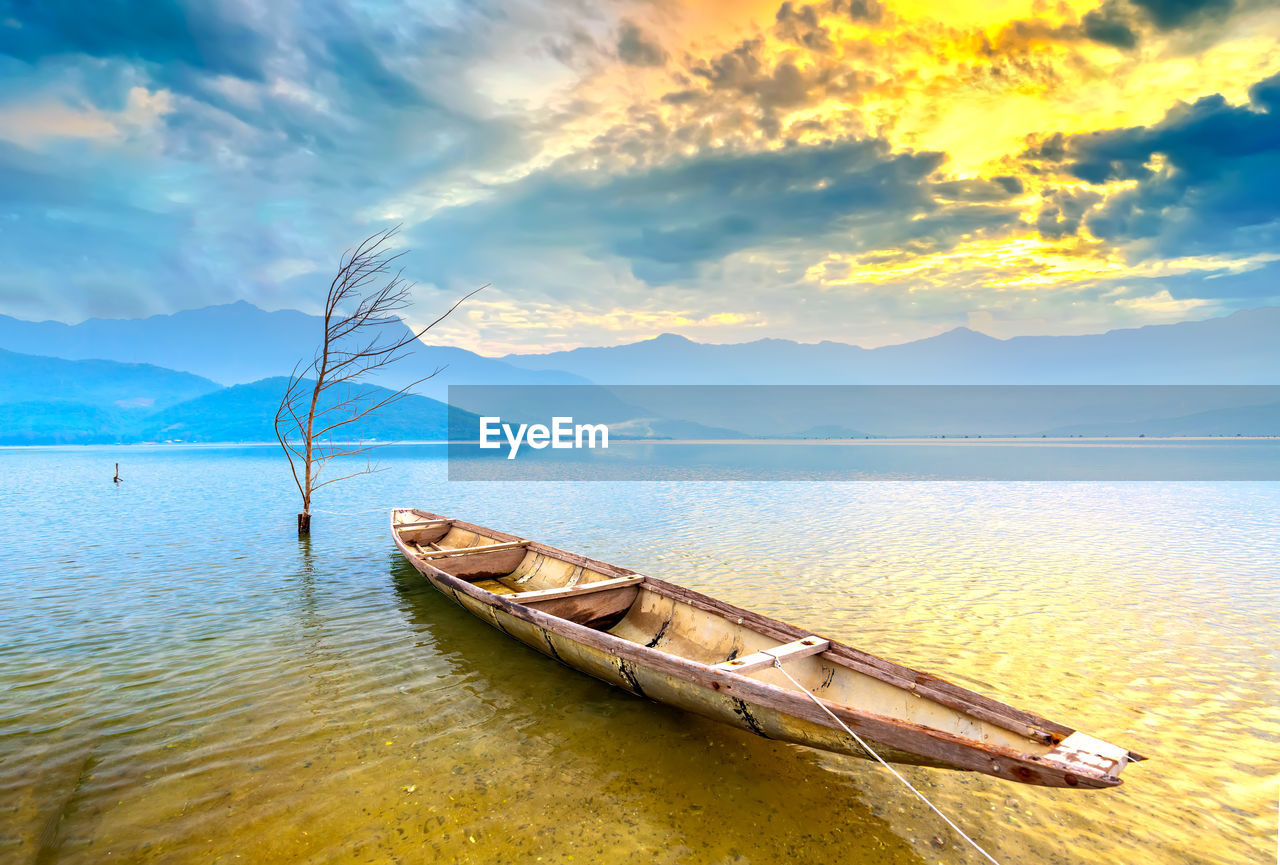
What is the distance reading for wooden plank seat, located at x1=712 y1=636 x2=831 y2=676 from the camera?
5.28 meters

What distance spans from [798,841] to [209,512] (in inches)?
1091

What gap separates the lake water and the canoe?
75 centimetres

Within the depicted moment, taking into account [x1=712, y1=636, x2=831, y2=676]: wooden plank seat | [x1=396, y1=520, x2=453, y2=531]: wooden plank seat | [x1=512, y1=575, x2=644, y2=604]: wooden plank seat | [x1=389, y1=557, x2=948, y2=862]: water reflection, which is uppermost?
[x1=712, y1=636, x2=831, y2=676]: wooden plank seat

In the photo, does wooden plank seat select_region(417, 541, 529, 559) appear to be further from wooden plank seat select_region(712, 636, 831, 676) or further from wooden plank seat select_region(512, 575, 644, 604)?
wooden plank seat select_region(712, 636, 831, 676)

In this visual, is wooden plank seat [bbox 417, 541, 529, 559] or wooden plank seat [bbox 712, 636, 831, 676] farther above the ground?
wooden plank seat [bbox 712, 636, 831, 676]

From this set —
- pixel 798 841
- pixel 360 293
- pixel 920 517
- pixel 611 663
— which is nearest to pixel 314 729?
pixel 611 663

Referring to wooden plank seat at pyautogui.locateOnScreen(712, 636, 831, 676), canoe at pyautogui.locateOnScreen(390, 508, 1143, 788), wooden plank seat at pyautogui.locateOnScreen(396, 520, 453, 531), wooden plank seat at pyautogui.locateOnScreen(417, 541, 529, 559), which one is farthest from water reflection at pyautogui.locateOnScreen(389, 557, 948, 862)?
wooden plank seat at pyautogui.locateOnScreen(396, 520, 453, 531)

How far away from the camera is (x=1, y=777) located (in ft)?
16.8

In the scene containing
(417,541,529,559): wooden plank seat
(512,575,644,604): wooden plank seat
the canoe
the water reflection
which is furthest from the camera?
(417,541,529,559): wooden plank seat

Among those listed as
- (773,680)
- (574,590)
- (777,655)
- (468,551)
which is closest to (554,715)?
(574,590)

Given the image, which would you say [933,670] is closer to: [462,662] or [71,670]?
[462,662]

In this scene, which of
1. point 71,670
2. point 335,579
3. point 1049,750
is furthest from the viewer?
point 335,579

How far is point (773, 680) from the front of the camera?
5.67m

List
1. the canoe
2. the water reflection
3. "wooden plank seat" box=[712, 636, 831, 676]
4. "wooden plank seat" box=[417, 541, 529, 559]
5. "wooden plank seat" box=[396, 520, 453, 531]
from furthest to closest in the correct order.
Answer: "wooden plank seat" box=[396, 520, 453, 531], "wooden plank seat" box=[417, 541, 529, 559], "wooden plank seat" box=[712, 636, 831, 676], the water reflection, the canoe
